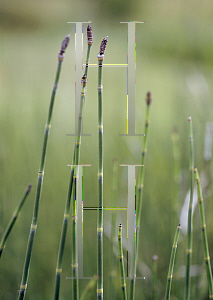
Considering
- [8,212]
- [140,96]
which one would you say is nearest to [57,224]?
[8,212]

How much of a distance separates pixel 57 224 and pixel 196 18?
2.21ft

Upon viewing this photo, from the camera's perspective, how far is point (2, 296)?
525 millimetres

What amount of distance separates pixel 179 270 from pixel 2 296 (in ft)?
1.27

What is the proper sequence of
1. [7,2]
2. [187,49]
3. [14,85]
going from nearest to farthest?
[7,2]
[14,85]
[187,49]

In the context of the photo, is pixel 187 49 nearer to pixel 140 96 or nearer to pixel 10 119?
pixel 140 96

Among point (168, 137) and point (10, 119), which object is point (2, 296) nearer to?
point (10, 119)

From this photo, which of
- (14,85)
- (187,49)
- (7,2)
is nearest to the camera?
(7,2)

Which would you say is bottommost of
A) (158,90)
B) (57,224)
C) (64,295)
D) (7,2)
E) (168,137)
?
(64,295)

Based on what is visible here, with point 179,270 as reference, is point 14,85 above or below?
above

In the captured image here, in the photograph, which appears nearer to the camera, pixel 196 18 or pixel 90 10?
pixel 90 10

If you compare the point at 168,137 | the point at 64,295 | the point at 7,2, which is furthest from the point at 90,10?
the point at 64,295

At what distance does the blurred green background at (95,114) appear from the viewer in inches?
21.2

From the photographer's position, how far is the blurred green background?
54cm

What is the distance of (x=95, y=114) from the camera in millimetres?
671
